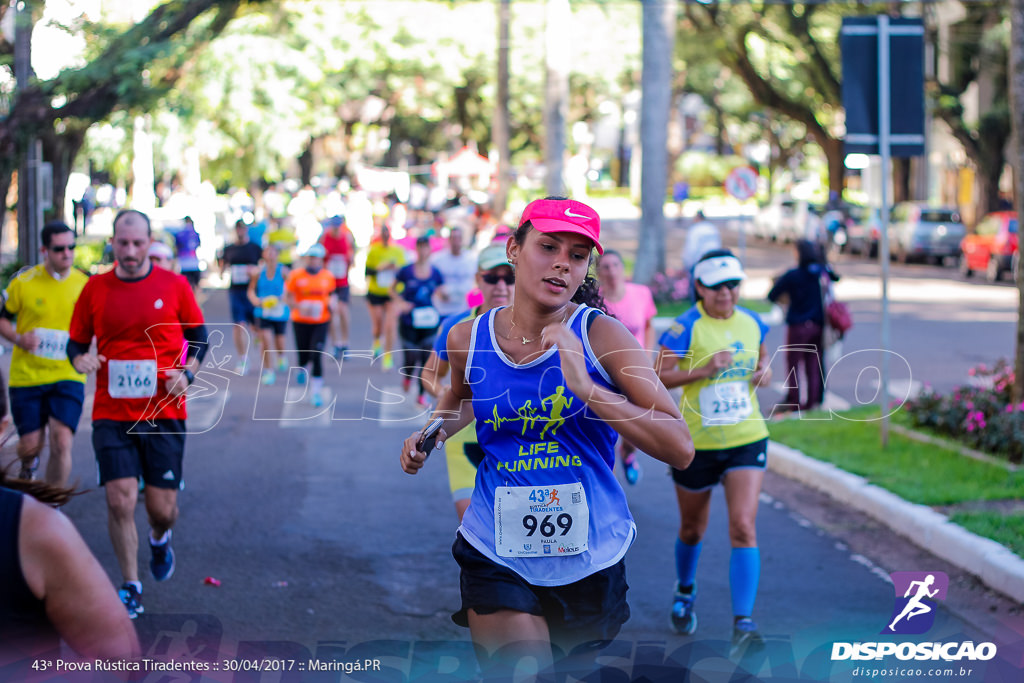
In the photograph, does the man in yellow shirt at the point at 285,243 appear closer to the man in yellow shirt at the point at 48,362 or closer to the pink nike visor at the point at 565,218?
the man in yellow shirt at the point at 48,362

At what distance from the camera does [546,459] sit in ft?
12.5

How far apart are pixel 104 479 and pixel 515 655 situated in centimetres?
367

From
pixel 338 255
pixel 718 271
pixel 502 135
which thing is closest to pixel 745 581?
pixel 718 271

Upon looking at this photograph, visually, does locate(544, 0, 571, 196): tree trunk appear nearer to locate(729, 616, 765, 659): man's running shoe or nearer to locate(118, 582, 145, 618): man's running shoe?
locate(118, 582, 145, 618): man's running shoe

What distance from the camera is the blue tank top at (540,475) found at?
3736 mm

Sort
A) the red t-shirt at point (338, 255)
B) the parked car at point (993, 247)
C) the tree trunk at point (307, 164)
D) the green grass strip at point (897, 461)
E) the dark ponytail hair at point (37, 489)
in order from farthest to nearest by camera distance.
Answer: the tree trunk at point (307, 164) < the parked car at point (993, 247) < the red t-shirt at point (338, 255) < the green grass strip at point (897, 461) < the dark ponytail hair at point (37, 489)

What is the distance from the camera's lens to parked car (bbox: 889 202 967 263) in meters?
36.9

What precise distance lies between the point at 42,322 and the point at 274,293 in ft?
24.2

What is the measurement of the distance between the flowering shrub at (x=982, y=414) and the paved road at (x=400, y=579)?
1.44 m

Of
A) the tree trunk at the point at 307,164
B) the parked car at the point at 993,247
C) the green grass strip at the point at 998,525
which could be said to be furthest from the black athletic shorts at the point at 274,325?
the tree trunk at the point at 307,164

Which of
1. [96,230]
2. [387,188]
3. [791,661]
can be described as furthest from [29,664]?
[96,230]

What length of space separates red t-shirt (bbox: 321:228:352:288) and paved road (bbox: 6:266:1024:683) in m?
7.53

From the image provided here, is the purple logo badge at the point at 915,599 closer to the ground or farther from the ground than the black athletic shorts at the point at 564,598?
closer to the ground

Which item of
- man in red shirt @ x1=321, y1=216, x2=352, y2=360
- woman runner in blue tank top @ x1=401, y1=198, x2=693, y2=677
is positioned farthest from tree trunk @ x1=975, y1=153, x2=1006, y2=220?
woman runner in blue tank top @ x1=401, y1=198, x2=693, y2=677
